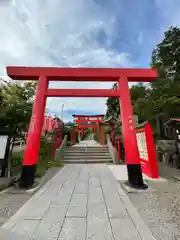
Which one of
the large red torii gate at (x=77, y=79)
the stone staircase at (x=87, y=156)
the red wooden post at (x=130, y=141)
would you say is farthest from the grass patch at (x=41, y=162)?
the red wooden post at (x=130, y=141)

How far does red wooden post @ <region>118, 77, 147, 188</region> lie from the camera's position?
14.2 ft

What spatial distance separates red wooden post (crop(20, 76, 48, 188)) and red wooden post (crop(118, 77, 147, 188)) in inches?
107

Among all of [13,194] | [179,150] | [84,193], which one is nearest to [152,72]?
[179,150]

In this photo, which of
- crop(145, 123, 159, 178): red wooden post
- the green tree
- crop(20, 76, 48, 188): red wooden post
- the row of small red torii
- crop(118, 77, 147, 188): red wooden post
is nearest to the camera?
crop(118, 77, 147, 188): red wooden post

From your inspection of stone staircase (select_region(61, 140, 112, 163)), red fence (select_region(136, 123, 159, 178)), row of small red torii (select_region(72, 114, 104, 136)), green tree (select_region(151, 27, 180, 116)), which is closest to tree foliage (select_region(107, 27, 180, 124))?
green tree (select_region(151, 27, 180, 116))

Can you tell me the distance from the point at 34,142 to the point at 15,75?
7.94 ft

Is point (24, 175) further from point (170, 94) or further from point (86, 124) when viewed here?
point (86, 124)

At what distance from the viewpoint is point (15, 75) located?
523cm

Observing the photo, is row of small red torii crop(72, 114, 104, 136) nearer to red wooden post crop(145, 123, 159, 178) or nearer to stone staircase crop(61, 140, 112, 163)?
stone staircase crop(61, 140, 112, 163)

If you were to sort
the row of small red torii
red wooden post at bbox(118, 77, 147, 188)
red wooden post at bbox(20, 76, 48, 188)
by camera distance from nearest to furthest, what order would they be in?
red wooden post at bbox(118, 77, 147, 188), red wooden post at bbox(20, 76, 48, 188), the row of small red torii

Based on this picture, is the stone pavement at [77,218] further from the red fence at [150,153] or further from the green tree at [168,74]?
the green tree at [168,74]

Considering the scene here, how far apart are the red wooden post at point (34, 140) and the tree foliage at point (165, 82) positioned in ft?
25.4

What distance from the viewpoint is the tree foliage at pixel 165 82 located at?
1012 cm

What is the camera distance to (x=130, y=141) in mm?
4723
